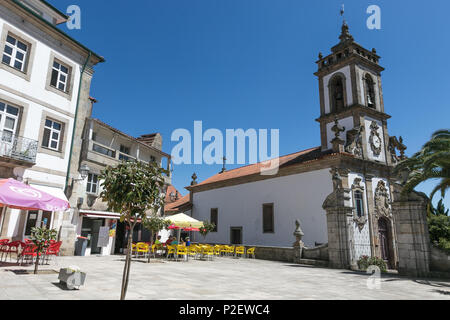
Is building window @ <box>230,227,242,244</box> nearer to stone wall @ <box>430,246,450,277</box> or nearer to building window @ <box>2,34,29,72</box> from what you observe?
stone wall @ <box>430,246,450,277</box>

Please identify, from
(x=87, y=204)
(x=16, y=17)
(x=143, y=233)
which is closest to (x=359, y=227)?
(x=143, y=233)

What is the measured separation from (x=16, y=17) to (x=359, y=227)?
23290 millimetres

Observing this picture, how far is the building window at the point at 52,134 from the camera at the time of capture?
14877 mm

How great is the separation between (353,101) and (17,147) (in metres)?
23.0

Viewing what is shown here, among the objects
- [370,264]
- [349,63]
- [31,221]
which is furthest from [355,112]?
[31,221]

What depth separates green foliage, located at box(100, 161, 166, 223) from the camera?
18.5 ft

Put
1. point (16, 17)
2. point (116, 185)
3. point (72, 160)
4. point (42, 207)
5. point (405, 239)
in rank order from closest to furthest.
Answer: point (116, 185), point (42, 207), point (405, 239), point (16, 17), point (72, 160)

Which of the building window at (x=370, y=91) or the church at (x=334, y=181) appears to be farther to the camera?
the building window at (x=370, y=91)

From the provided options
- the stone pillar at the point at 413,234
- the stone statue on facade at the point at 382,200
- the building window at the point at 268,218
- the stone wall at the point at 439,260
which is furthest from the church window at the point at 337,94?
the stone wall at the point at 439,260

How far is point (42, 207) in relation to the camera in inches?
372

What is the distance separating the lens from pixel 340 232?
14.5 metres

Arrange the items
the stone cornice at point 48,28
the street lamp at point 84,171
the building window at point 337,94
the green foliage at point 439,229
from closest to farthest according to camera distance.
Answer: the stone cornice at point 48,28, the street lamp at point 84,171, the green foliage at point 439,229, the building window at point 337,94

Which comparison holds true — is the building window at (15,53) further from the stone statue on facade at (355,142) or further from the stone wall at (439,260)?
the stone statue on facade at (355,142)

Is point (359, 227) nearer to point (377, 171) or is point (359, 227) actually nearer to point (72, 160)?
point (377, 171)
